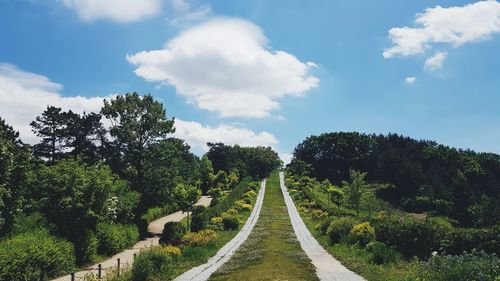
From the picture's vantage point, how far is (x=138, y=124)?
47.5 meters

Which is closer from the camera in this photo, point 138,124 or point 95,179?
point 95,179

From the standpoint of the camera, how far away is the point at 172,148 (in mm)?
48625

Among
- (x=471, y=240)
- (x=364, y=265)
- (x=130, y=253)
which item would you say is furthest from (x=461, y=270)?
(x=130, y=253)

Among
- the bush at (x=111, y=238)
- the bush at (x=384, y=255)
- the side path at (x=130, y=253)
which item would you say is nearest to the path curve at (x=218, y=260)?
the side path at (x=130, y=253)

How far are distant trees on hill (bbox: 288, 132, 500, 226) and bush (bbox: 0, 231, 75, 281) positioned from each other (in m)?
55.1

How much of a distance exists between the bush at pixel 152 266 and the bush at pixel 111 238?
37.9ft

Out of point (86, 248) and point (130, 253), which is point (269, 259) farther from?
point (130, 253)

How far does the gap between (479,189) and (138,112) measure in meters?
77.2

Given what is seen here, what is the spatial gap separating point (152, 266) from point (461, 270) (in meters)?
10.6

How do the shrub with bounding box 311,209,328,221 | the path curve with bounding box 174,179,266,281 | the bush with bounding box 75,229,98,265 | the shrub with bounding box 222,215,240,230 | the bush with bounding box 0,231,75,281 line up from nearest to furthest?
the bush with bounding box 0,231,75,281 < the path curve with bounding box 174,179,266,281 < the bush with bounding box 75,229,98,265 < the shrub with bounding box 222,215,240,230 < the shrub with bounding box 311,209,328,221

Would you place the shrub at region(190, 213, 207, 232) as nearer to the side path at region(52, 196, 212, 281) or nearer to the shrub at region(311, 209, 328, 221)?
the side path at region(52, 196, 212, 281)

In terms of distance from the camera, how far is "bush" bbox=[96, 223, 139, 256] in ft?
97.1

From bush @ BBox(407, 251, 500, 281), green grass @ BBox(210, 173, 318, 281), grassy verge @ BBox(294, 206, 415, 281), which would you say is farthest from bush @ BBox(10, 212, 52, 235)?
bush @ BBox(407, 251, 500, 281)

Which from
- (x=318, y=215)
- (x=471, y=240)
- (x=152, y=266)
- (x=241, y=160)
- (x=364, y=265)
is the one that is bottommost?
(x=364, y=265)
